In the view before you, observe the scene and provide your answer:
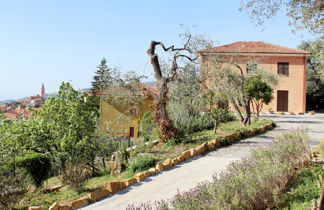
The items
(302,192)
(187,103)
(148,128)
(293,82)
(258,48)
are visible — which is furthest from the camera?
(258,48)

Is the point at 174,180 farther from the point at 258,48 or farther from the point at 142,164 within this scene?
the point at 258,48

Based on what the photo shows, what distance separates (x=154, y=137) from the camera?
11766 millimetres

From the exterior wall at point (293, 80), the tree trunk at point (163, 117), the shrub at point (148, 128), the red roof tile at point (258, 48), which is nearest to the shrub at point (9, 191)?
the tree trunk at point (163, 117)

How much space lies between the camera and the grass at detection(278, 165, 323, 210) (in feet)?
15.8

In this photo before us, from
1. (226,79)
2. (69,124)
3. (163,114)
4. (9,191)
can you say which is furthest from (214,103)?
(9,191)

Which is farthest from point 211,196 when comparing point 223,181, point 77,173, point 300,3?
point 300,3

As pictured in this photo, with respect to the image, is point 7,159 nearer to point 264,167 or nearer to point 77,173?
point 77,173

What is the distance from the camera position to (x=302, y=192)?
208 inches

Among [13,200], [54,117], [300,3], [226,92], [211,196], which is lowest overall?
[13,200]

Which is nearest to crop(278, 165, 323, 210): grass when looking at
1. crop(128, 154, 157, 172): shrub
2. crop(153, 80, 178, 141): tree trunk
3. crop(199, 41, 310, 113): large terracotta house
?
crop(128, 154, 157, 172): shrub

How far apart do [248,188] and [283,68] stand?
27273 mm

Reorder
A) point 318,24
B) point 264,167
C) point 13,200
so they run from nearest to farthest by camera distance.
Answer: point 264,167 → point 13,200 → point 318,24

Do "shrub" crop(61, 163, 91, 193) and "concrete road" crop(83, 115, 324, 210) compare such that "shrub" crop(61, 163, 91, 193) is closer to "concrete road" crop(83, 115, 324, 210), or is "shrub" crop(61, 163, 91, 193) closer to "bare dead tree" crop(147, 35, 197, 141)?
"concrete road" crop(83, 115, 324, 210)

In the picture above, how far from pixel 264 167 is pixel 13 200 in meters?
4.59
